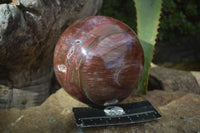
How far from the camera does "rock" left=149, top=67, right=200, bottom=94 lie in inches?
107

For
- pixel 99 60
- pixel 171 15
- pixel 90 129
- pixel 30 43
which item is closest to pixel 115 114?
pixel 90 129

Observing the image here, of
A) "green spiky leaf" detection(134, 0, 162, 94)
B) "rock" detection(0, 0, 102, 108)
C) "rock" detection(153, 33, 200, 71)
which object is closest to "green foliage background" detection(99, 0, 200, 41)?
"rock" detection(153, 33, 200, 71)

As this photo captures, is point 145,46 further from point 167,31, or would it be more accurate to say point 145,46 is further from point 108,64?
point 167,31

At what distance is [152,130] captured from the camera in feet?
5.48

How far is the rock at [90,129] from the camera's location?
1.68 m

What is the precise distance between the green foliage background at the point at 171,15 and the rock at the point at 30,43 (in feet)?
5.92

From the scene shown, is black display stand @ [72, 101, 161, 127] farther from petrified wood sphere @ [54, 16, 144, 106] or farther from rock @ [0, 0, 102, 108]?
rock @ [0, 0, 102, 108]

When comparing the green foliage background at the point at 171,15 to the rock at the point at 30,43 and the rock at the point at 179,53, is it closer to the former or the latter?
the rock at the point at 179,53

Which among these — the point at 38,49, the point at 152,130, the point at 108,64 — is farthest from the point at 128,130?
the point at 38,49

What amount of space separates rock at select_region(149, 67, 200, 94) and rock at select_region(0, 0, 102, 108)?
4.21 feet

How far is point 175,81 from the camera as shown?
2.77 m

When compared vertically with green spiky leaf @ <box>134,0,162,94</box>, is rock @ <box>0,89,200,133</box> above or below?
below

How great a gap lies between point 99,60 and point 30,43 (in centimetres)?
79

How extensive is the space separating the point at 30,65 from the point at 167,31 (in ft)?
12.0
